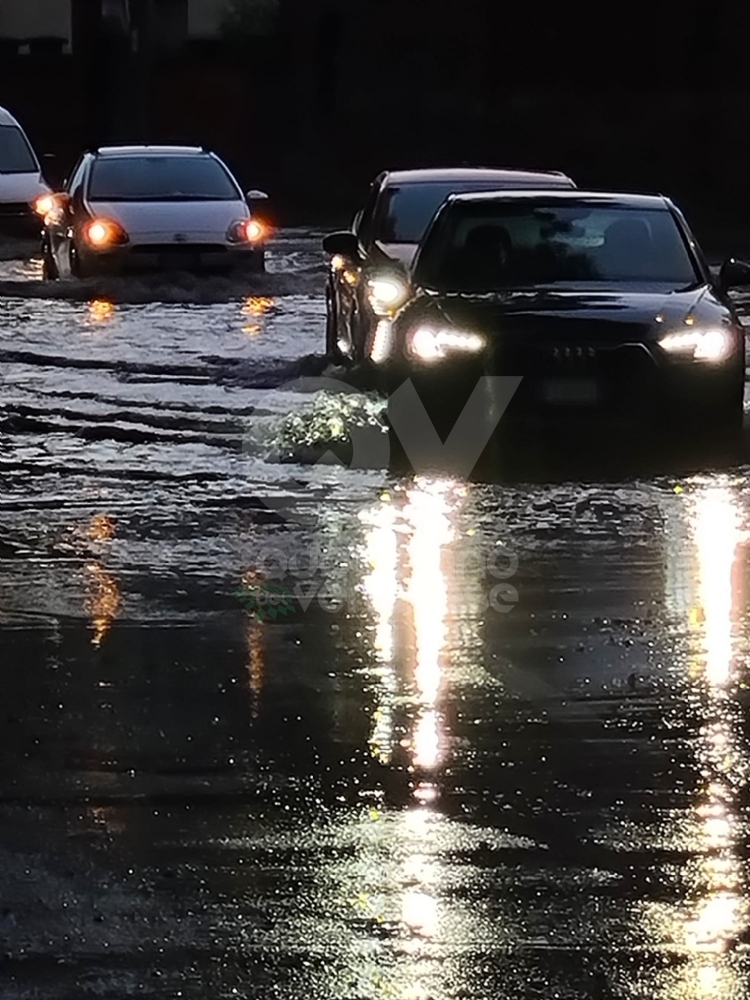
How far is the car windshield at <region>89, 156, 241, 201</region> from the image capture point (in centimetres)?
2575

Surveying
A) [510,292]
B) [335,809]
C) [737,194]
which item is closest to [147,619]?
[335,809]

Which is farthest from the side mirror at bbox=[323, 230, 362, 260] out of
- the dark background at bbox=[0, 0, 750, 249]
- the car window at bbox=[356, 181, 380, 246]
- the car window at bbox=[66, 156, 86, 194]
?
the dark background at bbox=[0, 0, 750, 249]

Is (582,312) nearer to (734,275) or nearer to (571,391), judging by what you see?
(571,391)

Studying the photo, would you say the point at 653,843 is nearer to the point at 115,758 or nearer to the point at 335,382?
the point at 115,758

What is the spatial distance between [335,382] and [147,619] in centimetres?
851

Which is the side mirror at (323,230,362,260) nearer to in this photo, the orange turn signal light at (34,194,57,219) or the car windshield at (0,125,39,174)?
the orange turn signal light at (34,194,57,219)

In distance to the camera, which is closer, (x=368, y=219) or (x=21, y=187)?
(x=368, y=219)

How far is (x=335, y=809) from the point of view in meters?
7.09

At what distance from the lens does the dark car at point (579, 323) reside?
45.2ft

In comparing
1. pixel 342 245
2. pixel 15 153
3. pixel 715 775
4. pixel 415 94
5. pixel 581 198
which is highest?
pixel 581 198

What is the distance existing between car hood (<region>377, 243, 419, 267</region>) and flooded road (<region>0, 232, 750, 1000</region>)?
3.68 metres

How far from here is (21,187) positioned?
32281 mm

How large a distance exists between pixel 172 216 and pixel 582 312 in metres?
11.8

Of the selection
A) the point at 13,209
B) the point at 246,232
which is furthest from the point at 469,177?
the point at 13,209
